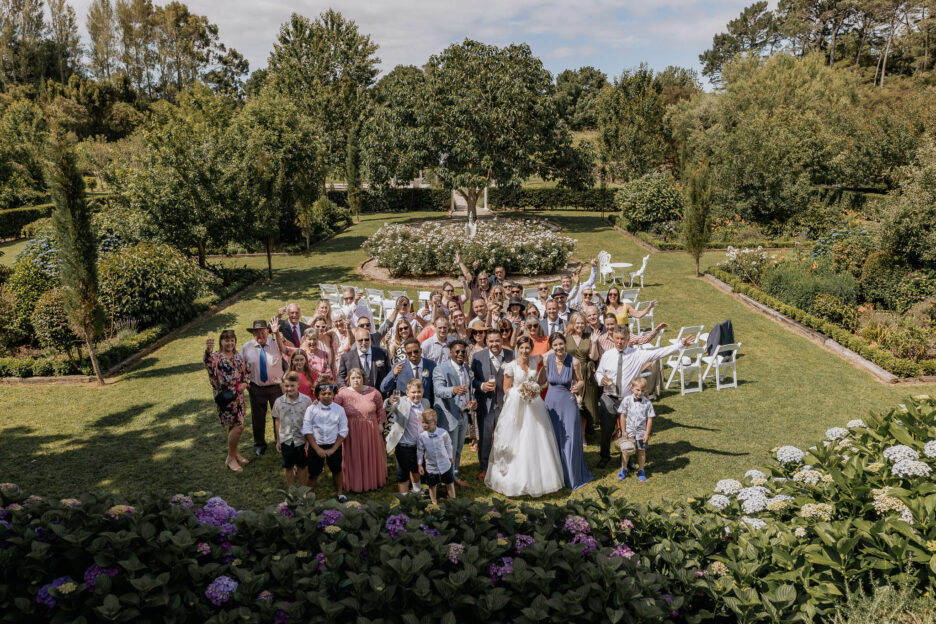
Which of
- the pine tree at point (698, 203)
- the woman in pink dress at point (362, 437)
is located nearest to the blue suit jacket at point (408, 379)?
the woman in pink dress at point (362, 437)

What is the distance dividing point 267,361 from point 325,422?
5.90 feet

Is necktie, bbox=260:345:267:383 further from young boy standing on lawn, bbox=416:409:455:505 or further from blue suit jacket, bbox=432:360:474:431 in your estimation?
young boy standing on lawn, bbox=416:409:455:505

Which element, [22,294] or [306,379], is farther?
[22,294]

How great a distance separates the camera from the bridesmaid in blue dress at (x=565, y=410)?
6.68 meters

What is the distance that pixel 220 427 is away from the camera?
338 inches

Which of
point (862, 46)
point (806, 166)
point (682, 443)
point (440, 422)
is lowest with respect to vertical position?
point (682, 443)

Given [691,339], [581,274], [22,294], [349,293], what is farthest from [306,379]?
[581,274]

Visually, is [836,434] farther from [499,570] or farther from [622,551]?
[499,570]

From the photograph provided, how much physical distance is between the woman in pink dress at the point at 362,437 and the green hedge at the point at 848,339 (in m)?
9.82

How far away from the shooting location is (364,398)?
6.40 meters

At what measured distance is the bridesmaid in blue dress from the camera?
21.9ft

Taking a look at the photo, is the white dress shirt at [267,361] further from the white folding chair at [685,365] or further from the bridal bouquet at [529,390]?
the white folding chair at [685,365]

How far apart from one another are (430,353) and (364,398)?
1.21m

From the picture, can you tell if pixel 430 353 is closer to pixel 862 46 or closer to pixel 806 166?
pixel 806 166
